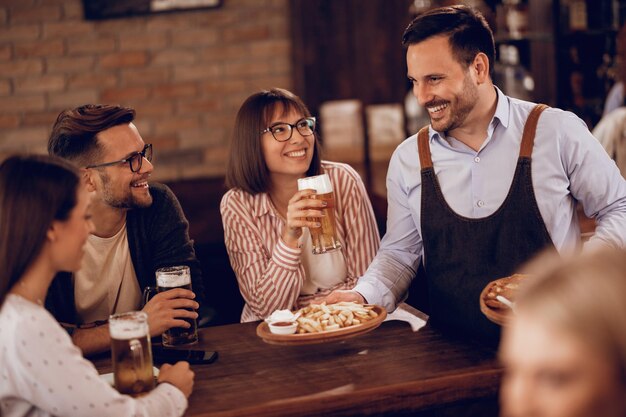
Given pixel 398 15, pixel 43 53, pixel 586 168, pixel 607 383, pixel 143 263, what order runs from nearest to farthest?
pixel 607 383 < pixel 586 168 < pixel 143 263 < pixel 43 53 < pixel 398 15

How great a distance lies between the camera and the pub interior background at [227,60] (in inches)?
226

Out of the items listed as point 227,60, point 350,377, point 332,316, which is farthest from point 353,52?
point 350,377

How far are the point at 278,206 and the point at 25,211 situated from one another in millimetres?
1333

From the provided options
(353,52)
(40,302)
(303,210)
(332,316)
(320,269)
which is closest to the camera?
(40,302)

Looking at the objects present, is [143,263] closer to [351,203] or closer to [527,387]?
[351,203]

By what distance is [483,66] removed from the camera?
2.61 metres

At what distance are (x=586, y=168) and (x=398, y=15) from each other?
152 inches

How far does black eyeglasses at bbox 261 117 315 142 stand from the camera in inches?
116

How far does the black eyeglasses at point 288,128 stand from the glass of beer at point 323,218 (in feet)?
1.03

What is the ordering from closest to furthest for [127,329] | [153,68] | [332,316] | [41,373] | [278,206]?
[41,373] < [127,329] < [332,316] < [278,206] < [153,68]

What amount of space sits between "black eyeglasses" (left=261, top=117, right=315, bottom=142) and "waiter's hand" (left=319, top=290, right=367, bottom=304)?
Result: 2.29 ft

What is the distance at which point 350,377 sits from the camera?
203 centimetres

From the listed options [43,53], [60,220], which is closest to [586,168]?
[60,220]

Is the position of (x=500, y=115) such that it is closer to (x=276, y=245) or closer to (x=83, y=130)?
(x=276, y=245)
